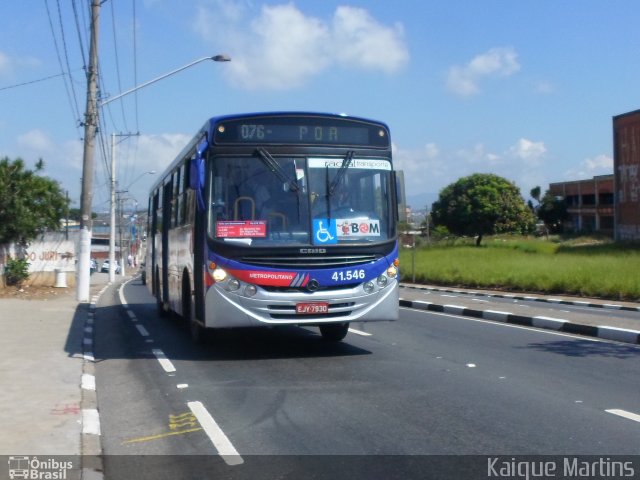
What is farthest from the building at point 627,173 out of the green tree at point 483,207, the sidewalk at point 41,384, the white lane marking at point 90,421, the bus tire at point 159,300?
the white lane marking at point 90,421

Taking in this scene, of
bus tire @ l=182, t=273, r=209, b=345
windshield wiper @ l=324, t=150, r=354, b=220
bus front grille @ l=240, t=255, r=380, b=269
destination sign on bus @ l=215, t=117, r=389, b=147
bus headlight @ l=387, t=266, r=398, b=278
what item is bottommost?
bus tire @ l=182, t=273, r=209, b=345

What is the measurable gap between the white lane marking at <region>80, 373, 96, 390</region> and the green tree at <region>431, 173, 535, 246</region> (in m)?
59.9

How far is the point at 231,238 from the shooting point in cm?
1068

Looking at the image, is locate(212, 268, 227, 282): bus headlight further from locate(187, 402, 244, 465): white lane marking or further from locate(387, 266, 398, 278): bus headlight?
locate(187, 402, 244, 465): white lane marking

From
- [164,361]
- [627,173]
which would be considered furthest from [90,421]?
[627,173]

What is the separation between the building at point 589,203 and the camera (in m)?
73.2

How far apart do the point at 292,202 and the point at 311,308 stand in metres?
1.42

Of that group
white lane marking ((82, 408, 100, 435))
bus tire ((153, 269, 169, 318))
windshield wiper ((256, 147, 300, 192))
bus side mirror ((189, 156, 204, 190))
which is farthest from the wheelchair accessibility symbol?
bus tire ((153, 269, 169, 318))

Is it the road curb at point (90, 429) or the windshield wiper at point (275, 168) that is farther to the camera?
the windshield wiper at point (275, 168)

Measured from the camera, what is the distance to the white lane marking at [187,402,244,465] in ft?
20.9

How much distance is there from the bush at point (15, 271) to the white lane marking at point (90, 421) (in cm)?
2124

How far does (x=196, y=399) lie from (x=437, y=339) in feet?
19.2

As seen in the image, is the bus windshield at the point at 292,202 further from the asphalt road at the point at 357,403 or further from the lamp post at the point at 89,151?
the lamp post at the point at 89,151

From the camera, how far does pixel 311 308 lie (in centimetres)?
1075
